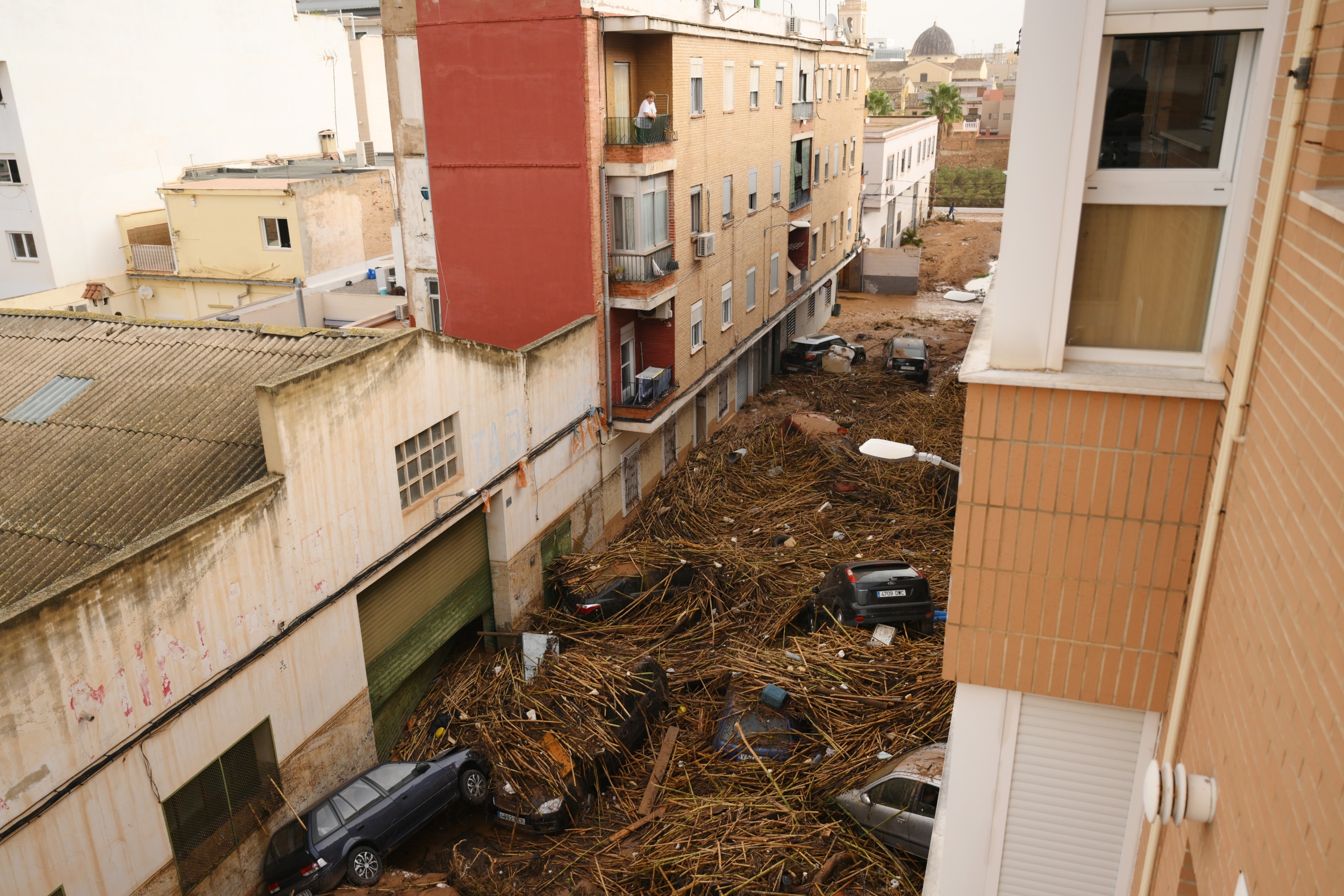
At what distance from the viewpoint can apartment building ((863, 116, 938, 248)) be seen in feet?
172

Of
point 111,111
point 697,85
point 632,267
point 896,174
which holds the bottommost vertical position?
point 632,267

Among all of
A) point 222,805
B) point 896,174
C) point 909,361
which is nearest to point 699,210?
point 909,361

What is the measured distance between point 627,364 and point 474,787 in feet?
38.3

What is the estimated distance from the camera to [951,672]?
5.70 m

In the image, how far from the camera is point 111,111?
124 ft

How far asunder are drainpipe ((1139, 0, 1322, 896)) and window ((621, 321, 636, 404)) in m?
17.4

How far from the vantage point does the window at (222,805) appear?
10.7m

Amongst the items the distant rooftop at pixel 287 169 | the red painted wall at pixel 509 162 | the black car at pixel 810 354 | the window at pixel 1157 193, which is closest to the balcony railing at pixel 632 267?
the red painted wall at pixel 509 162

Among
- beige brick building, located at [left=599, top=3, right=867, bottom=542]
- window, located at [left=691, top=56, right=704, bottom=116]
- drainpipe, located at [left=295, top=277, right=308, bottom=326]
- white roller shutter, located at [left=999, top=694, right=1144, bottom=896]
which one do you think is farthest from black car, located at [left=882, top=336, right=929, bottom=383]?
white roller shutter, located at [left=999, top=694, right=1144, bottom=896]

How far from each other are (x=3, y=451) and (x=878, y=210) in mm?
47782

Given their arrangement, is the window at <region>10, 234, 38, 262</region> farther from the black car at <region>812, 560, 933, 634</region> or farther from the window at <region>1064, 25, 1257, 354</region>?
the window at <region>1064, 25, 1257, 354</region>

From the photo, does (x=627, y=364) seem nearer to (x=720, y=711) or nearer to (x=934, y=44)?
(x=720, y=711)

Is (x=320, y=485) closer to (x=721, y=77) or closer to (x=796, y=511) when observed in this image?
(x=796, y=511)

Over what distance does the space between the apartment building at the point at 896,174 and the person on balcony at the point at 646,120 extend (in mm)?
28980
